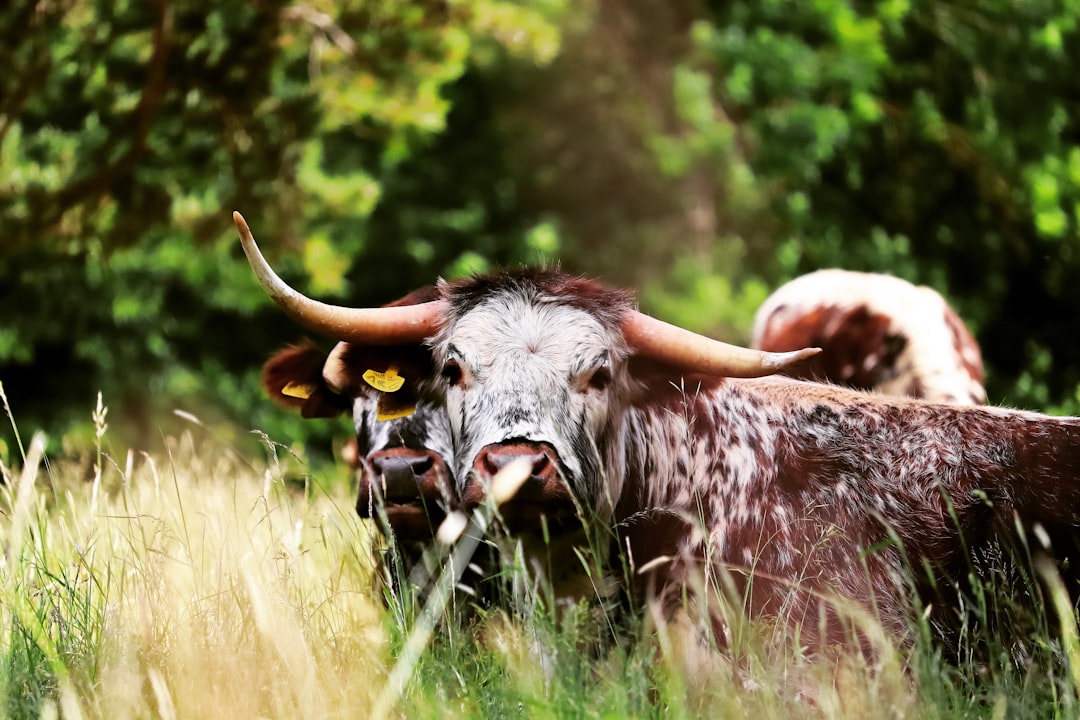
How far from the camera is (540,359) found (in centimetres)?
395

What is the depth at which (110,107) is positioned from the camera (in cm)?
739

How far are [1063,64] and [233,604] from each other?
9222 millimetres

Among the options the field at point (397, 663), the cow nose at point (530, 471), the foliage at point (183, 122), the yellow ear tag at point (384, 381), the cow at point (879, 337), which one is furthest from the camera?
the foliage at point (183, 122)

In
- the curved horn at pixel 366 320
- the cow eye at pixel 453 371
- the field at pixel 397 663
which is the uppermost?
the curved horn at pixel 366 320

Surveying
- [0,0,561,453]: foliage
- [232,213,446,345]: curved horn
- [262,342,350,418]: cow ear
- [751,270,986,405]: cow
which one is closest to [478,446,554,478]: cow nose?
[232,213,446,345]: curved horn

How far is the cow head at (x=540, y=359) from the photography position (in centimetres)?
374

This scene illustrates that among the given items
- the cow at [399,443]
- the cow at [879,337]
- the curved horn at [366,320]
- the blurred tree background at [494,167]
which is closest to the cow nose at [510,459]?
the cow at [399,443]

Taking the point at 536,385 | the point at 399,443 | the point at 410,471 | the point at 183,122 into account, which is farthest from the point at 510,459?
the point at 183,122

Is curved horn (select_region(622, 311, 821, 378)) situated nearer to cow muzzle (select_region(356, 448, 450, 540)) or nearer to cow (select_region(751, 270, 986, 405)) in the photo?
cow muzzle (select_region(356, 448, 450, 540))

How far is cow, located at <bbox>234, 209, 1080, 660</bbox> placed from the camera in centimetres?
380

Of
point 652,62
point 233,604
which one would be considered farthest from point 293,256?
point 652,62

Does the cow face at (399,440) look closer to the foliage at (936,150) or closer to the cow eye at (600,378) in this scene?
the cow eye at (600,378)

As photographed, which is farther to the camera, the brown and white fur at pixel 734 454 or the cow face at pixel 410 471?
the cow face at pixel 410 471

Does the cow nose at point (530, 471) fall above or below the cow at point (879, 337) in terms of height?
above
